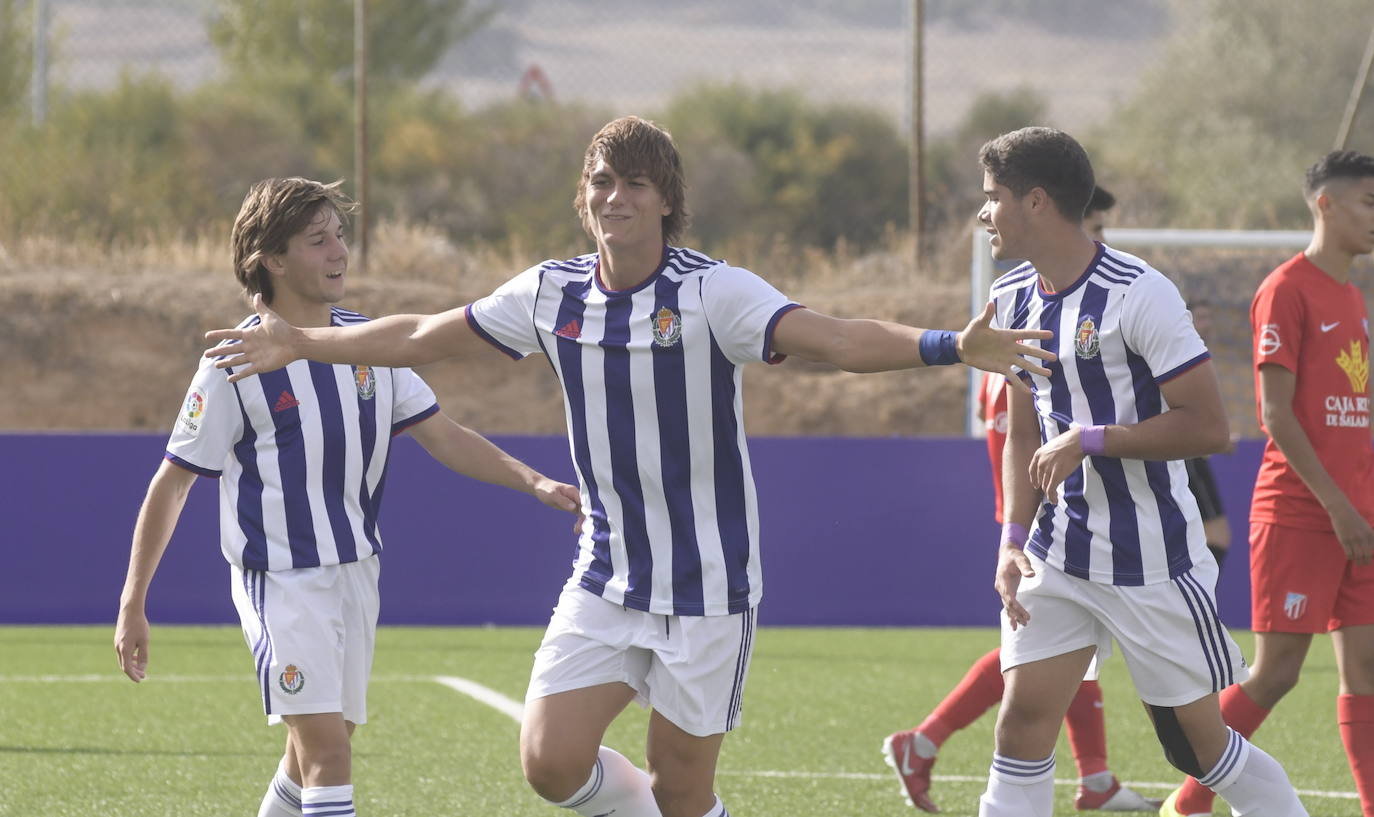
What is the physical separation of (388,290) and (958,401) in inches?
240

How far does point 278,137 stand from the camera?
1325 inches

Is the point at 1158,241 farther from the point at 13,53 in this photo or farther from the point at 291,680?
the point at 13,53

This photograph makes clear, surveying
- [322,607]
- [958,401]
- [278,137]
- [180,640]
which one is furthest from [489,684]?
[278,137]

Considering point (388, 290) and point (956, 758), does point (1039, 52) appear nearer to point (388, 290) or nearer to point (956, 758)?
point (388, 290)

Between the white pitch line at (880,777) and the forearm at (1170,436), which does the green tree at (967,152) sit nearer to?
the white pitch line at (880,777)

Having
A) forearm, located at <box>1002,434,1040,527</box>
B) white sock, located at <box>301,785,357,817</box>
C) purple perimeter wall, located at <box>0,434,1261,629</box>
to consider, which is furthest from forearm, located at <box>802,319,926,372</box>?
purple perimeter wall, located at <box>0,434,1261,629</box>

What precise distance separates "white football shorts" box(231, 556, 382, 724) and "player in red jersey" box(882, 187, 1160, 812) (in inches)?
81.5

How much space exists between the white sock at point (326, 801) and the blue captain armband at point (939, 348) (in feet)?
5.71

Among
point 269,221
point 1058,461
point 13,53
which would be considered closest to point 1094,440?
point 1058,461

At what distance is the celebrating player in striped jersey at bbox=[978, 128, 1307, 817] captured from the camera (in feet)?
13.8

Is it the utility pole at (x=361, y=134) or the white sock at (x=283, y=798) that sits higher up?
the utility pole at (x=361, y=134)

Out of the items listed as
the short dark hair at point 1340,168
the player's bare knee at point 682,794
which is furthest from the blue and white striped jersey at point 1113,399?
the short dark hair at point 1340,168

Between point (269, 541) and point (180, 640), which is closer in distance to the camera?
point (269, 541)

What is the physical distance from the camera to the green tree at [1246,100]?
37.9 metres
